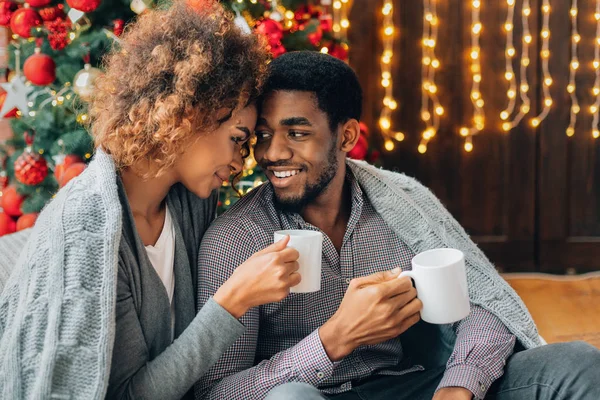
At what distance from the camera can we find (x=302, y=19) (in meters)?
3.03

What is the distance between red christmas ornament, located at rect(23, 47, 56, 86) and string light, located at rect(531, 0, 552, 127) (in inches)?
104

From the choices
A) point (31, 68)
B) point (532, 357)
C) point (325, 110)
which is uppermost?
point (31, 68)

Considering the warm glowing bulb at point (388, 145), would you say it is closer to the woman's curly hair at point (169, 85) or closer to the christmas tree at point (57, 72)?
the christmas tree at point (57, 72)

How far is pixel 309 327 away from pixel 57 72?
6.00ft

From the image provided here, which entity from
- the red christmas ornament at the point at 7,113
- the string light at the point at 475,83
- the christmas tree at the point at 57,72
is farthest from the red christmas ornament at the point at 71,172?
the string light at the point at 475,83

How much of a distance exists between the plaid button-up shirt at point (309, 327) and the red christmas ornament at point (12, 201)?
1.77m

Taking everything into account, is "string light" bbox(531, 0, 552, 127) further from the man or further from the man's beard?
the man's beard

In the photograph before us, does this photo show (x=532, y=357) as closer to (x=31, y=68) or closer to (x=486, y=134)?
(x=31, y=68)

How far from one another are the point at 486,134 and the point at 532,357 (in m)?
2.67

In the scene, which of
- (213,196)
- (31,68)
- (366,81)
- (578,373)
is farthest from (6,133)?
(578,373)

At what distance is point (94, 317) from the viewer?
44.7 inches

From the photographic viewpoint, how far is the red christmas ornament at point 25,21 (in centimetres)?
279

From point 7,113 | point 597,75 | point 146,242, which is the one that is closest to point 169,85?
point 146,242

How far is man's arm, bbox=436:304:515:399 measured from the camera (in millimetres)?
1355
